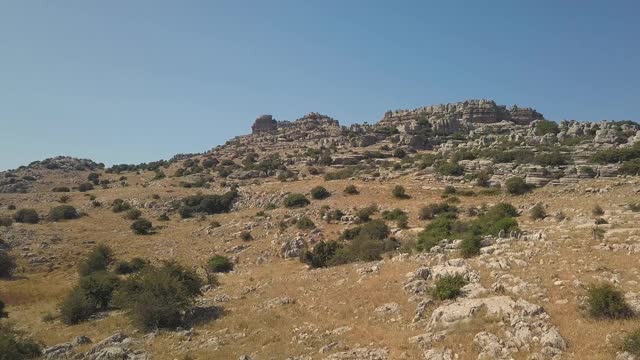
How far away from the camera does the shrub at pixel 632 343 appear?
9.54m

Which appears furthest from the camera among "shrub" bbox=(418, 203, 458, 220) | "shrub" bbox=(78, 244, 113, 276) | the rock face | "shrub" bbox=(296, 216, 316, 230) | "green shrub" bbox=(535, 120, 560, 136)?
the rock face

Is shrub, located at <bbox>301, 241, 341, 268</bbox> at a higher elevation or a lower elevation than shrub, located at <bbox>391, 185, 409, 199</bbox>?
lower

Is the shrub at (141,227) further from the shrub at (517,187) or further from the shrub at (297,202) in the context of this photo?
the shrub at (517,187)

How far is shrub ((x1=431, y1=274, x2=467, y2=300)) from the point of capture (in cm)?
1511

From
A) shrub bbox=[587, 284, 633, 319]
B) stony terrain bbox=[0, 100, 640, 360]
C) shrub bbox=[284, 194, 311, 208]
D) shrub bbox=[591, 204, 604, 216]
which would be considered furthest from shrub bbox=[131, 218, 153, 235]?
shrub bbox=[587, 284, 633, 319]

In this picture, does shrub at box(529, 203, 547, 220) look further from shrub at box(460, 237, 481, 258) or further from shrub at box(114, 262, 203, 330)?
shrub at box(114, 262, 203, 330)

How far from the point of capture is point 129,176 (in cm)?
8994

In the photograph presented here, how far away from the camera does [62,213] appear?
51.2m

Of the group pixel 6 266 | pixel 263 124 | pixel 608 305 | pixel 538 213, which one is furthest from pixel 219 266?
pixel 263 124

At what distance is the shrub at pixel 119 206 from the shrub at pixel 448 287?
4981 cm

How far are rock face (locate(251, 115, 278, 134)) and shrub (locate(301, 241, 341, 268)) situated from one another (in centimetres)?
10697

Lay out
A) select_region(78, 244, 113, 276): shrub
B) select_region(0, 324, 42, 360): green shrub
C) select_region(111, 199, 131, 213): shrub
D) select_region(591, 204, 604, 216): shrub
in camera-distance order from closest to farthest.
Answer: select_region(0, 324, 42, 360): green shrub < select_region(591, 204, 604, 216): shrub < select_region(78, 244, 113, 276): shrub < select_region(111, 199, 131, 213): shrub

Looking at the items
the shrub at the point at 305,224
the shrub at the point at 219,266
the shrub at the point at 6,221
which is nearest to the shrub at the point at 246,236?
the shrub at the point at 305,224

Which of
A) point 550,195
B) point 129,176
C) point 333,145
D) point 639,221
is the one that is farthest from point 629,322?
point 129,176
